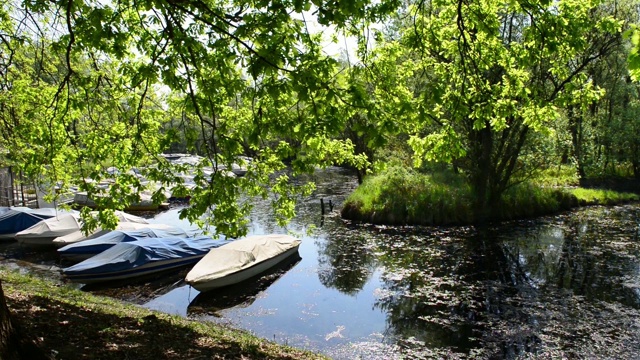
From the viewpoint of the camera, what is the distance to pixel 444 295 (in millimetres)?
15281

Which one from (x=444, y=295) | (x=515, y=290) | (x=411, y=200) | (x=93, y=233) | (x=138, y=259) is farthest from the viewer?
(x=411, y=200)

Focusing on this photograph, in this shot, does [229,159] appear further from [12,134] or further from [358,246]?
[358,246]

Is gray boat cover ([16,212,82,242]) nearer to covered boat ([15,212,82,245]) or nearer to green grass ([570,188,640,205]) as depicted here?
covered boat ([15,212,82,245])

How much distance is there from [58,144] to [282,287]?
32.0 ft

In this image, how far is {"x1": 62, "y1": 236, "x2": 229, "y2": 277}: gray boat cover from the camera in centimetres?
1709

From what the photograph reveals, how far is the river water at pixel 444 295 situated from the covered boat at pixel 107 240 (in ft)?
5.21

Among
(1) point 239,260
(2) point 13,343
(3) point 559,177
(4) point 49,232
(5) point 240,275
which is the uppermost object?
(3) point 559,177

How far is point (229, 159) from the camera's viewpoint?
25.7 ft

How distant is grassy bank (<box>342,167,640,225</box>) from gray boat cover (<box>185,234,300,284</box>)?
8762mm

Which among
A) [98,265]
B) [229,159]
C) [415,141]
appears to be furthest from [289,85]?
[98,265]

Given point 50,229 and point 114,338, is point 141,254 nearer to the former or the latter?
point 50,229

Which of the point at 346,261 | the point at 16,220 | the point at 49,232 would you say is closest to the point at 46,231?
the point at 49,232

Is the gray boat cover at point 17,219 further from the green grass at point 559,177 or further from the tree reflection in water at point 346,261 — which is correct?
the green grass at point 559,177

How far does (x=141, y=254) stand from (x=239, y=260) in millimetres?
4067
